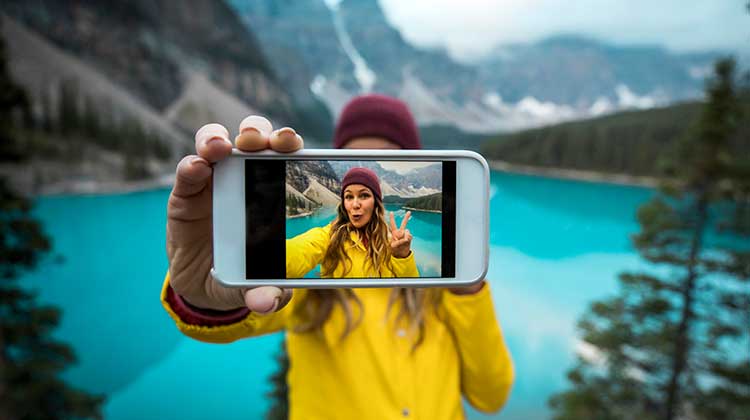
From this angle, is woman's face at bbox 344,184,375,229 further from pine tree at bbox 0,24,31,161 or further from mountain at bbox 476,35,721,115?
mountain at bbox 476,35,721,115

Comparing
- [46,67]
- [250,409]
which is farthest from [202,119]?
[250,409]

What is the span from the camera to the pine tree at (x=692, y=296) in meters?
2.77

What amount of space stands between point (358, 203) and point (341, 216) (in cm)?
3

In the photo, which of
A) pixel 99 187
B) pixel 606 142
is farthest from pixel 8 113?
pixel 606 142

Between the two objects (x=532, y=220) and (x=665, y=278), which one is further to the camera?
(x=532, y=220)

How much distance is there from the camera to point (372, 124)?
3.01ft

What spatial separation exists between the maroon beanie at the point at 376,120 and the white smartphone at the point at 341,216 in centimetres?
37

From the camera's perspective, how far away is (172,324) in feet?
20.1

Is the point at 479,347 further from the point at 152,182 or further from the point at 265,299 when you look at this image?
the point at 152,182

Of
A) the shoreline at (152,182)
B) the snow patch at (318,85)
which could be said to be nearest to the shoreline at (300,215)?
the shoreline at (152,182)

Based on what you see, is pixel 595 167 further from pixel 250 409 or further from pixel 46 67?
pixel 46 67

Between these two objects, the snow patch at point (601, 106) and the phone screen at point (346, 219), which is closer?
the phone screen at point (346, 219)

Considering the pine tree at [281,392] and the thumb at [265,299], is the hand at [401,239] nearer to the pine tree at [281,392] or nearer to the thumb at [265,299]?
the thumb at [265,299]

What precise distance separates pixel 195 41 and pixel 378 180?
14786 mm
